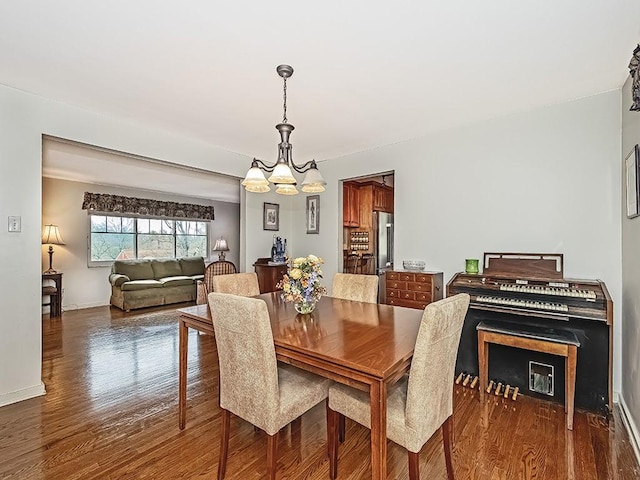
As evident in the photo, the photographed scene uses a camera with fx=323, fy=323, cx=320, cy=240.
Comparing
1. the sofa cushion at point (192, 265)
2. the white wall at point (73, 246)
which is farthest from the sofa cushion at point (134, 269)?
the sofa cushion at point (192, 265)

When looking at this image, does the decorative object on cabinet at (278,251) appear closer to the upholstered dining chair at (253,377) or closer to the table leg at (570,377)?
the upholstered dining chair at (253,377)

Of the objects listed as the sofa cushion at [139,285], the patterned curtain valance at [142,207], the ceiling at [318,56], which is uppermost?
the ceiling at [318,56]

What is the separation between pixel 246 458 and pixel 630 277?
2785 millimetres

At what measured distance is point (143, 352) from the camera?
3.65m

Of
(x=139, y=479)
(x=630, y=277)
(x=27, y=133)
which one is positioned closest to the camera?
(x=139, y=479)

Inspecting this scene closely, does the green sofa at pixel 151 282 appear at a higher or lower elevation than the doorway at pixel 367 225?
lower

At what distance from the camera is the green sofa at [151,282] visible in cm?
583

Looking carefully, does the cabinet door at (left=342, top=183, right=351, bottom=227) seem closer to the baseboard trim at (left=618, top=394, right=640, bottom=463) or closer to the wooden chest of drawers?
the wooden chest of drawers

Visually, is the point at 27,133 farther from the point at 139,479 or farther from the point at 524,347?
the point at 524,347

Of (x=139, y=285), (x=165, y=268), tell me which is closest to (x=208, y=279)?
(x=139, y=285)

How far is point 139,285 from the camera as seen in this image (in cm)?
588

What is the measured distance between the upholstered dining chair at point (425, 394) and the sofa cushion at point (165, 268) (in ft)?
19.7

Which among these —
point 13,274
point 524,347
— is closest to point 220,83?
point 13,274

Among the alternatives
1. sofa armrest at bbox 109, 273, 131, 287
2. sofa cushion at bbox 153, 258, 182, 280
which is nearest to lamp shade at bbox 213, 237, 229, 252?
sofa cushion at bbox 153, 258, 182, 280
